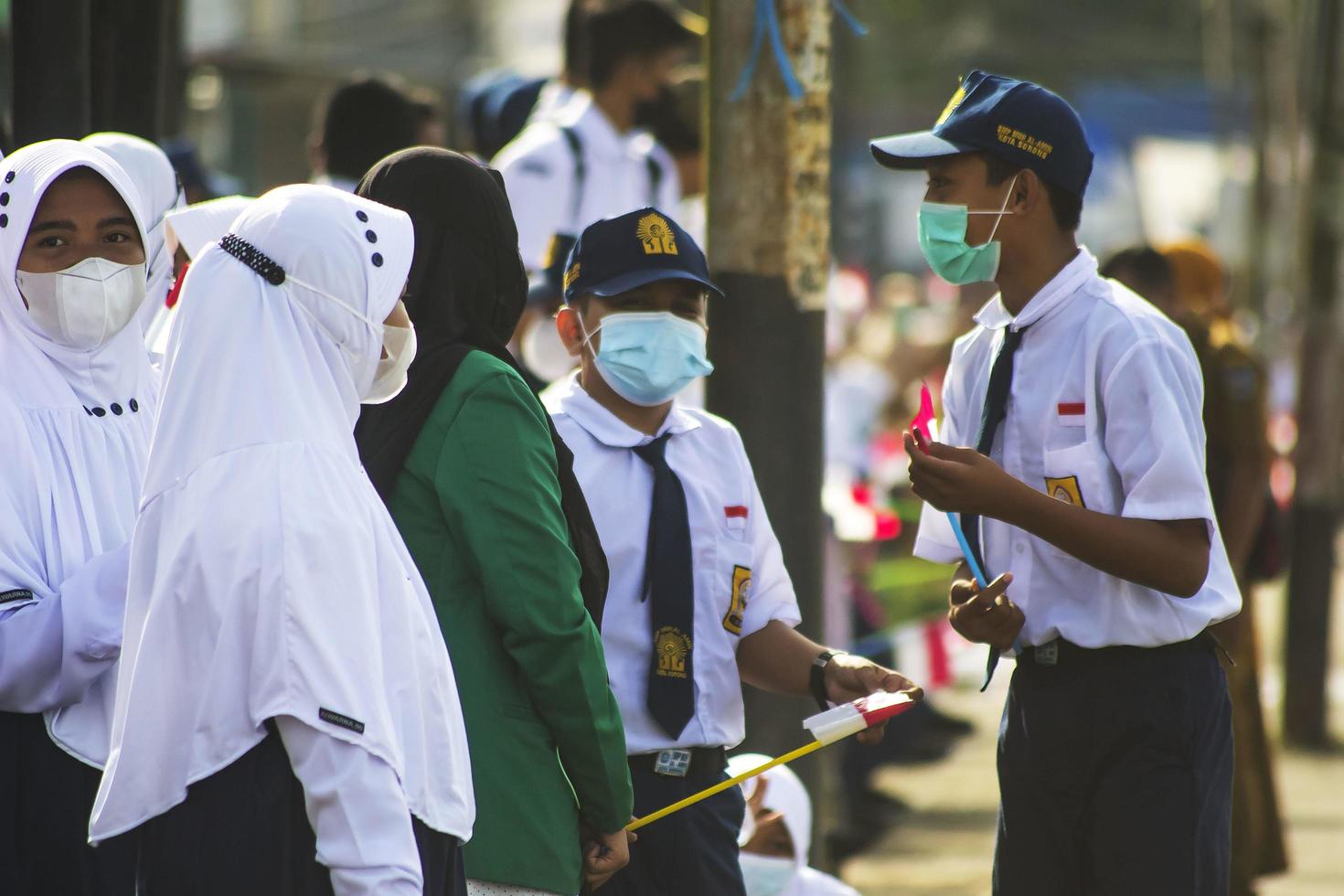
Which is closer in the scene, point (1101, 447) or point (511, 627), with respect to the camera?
point (511, 627)

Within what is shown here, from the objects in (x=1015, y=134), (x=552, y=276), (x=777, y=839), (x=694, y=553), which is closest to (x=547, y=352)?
(x=552, y=276)

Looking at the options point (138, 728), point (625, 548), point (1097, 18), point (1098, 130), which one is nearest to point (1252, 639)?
point (625, 548)

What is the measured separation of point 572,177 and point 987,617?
2.97 meters

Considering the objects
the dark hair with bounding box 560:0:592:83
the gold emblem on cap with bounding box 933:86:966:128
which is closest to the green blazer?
the gold emblem on cap with bounding box 933:86:966:128

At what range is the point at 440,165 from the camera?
3.37 meters

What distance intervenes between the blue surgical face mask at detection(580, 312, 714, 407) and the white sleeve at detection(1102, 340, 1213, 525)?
2.87ft

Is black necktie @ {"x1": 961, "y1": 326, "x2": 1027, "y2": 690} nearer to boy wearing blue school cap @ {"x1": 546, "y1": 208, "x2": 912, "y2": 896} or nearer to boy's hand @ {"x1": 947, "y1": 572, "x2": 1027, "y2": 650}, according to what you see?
boy's hand @ {"x1": 947, "y1": 572, "x2": 1027, "y2": 650}

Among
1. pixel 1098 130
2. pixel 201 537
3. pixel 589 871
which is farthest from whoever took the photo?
pixel 1098 130

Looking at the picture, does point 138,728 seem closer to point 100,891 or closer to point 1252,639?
point 100,891

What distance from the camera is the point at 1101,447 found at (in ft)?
12.4

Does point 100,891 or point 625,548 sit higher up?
point 625,548

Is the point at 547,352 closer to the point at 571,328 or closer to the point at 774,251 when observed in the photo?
the point at 774,251

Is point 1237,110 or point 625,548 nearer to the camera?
point 625,548

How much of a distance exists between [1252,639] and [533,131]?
3.42 meters
